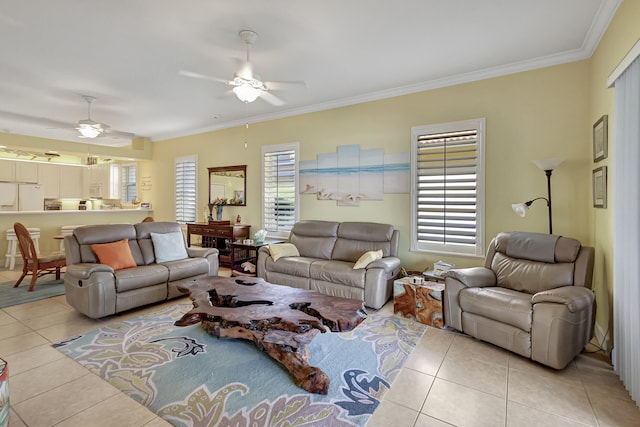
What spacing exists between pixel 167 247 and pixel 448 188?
392 centimetres

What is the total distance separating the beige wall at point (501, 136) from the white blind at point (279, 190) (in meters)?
0.30

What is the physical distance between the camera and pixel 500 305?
2705mm

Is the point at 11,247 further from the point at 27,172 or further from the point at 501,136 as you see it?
the point at 501,136

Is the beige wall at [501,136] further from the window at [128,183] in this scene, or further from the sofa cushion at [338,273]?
the window at [128,183]

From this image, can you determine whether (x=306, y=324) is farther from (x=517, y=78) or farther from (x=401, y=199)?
(x=517, y=78)

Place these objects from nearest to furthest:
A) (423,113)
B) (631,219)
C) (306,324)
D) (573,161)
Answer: (631,219)
(306,324)
(573,161)
(423,113)

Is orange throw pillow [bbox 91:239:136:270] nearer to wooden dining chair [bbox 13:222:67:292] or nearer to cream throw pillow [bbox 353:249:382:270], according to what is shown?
wooden dining chair [bbox 13:222:67:292]

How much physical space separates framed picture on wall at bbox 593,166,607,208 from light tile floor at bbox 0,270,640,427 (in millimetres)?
1360

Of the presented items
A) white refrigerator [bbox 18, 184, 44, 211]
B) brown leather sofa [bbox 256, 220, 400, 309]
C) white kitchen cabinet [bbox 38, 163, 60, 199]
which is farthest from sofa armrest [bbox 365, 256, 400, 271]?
white kitchen cabinet [bbox 38, 163, 60, 199]

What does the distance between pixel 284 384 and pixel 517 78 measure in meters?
4.11

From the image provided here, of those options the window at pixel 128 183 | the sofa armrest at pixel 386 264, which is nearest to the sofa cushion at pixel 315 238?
the sofa armrest at pixel 386 264

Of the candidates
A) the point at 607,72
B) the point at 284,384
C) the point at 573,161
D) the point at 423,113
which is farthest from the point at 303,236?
the point at 607,72

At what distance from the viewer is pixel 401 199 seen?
14.8 ft

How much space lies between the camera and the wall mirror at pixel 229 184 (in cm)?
621
